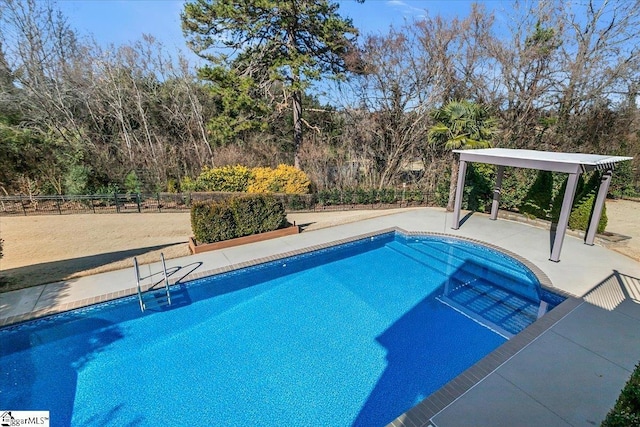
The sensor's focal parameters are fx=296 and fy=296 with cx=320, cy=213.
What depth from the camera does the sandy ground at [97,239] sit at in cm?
657

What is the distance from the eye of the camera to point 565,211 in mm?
6305

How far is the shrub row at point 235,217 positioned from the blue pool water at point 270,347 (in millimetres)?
1665

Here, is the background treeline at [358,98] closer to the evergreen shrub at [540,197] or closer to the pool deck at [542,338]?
the evergreen shrub at [540,197]

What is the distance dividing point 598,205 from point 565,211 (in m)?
1.97

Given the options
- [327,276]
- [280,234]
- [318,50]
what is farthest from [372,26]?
[327,276]

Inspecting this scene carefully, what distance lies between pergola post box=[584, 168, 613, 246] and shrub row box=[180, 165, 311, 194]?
30.8ft

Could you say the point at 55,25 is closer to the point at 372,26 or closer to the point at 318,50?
the point at 318,50

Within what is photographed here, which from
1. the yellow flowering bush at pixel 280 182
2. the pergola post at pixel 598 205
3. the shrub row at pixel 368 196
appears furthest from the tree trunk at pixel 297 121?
the pergola post at pixel 598 205

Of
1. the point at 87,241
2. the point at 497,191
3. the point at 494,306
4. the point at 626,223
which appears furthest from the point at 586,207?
the point at 87,241

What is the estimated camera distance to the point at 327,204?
43.5ft

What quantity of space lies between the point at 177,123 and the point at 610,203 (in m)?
21.2

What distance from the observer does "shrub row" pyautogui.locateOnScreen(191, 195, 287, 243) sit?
24.8 feet

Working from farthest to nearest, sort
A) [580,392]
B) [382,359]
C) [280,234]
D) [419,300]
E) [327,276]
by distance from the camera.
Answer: [280,234], [327,276], [419,300], [382,359], [580,392]

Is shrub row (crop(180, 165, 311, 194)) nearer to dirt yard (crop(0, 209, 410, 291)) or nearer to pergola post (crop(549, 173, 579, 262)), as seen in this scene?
dirt yard (crop(0, 209, 410, 291))
